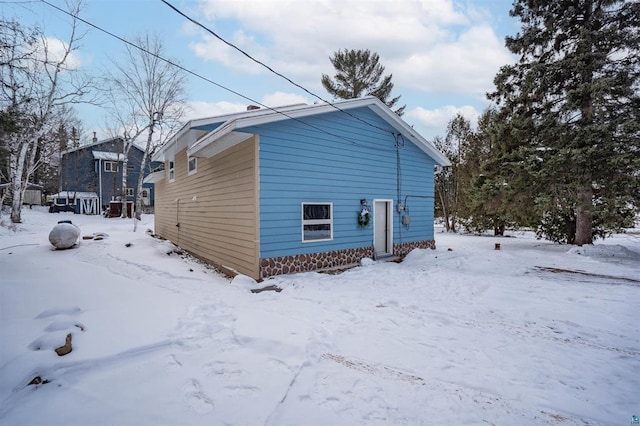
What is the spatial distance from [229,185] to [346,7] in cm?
533

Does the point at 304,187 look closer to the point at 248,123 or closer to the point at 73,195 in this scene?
the point at 248,123

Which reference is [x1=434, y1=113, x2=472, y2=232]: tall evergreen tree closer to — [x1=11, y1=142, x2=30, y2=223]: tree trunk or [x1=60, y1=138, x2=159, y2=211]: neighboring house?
[x1=11, y1=142, x2=30, y2=223]: tree trunk

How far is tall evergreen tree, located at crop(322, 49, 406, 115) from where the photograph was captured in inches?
914

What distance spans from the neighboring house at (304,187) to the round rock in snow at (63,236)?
3.30 metres

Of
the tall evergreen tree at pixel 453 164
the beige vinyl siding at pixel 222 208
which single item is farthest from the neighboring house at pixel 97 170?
the tall evergreen tree at pixel 453 164

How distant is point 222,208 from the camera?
8414mm

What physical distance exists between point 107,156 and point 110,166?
1027mm

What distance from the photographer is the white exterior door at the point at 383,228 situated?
965 cm

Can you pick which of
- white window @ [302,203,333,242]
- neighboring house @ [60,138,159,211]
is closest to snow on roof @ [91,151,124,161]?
neighboring house @ [60,138,159,211]

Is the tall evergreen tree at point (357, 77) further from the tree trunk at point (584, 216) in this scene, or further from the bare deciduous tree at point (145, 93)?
the tree trunk at point (584, 216)

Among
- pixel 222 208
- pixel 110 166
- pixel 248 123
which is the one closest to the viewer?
pixel 248 123

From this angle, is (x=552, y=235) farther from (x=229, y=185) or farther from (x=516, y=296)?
(x=229, y=185)

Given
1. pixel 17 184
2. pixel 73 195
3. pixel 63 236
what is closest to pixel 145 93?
pixel 17 184

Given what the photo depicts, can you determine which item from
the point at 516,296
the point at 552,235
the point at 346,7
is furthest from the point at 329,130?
the point at 552,235
